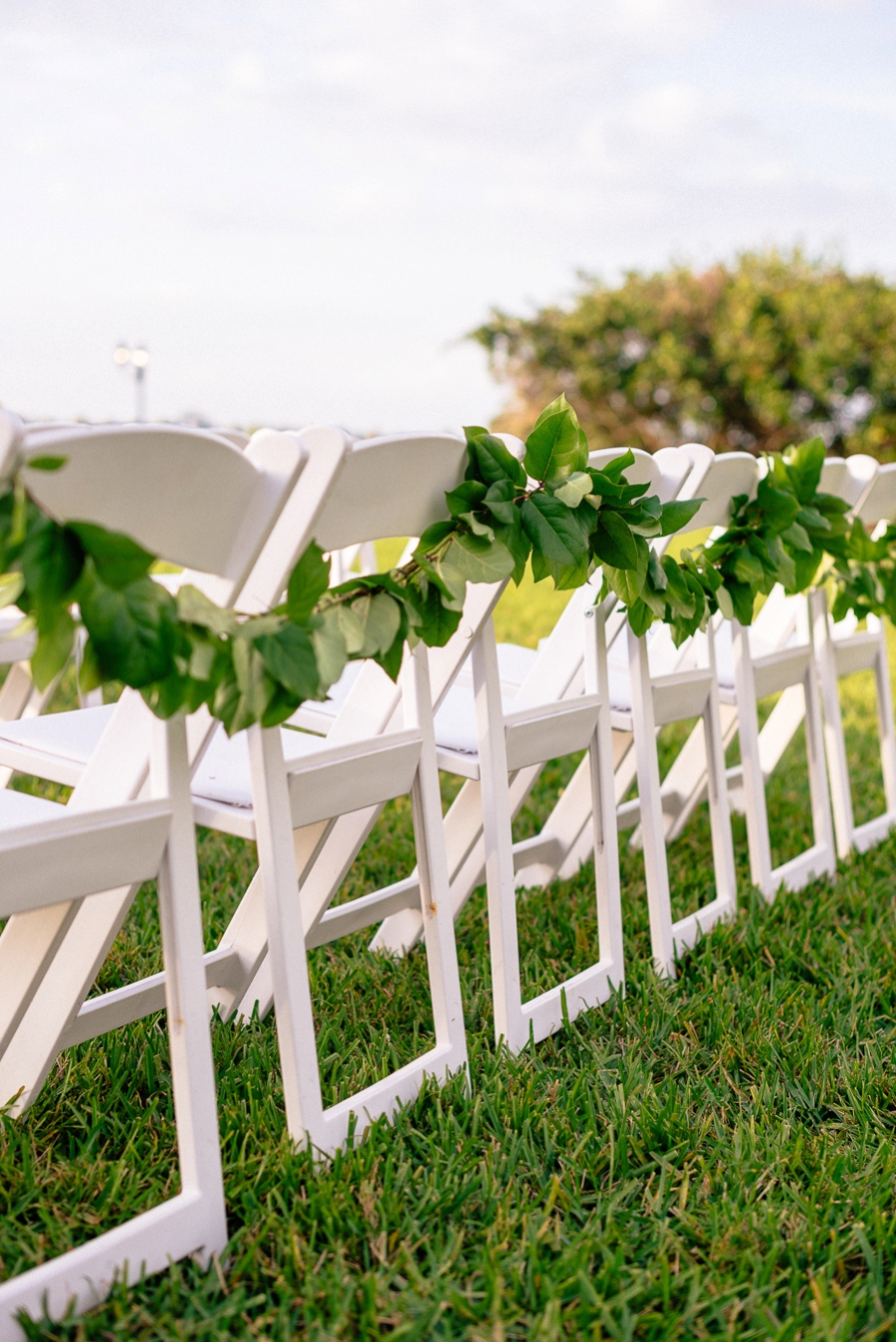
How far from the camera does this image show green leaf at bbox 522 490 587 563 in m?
1.71

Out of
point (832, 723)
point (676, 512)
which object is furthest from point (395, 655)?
point (832, 723)

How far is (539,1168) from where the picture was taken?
1.60 m

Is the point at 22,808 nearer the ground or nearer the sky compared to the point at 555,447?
nearer the ground

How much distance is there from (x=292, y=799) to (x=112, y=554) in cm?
53

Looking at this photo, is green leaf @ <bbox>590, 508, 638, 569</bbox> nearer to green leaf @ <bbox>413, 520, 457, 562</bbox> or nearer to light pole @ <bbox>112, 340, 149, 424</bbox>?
green leaf @ <bbox>413, 520, 457, 562</bbox>

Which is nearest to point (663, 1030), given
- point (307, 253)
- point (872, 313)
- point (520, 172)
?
point (872, 313)

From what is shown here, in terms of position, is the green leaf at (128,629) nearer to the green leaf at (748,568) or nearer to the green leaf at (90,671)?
the green leaf at (90,671)

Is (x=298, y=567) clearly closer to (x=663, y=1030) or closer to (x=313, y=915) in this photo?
(x=313, y=915)

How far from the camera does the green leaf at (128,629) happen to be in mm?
1113

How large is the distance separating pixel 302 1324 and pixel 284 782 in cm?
66

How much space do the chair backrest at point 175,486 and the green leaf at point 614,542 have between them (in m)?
0.72

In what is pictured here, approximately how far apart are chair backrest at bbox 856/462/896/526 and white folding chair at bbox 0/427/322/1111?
7.32ft

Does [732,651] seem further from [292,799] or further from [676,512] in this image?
[292,799]

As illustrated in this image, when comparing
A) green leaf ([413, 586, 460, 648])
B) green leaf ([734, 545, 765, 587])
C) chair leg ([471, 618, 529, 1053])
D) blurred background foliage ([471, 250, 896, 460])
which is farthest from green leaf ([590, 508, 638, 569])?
blurred background foliage ([471, 250, 896, 460])
